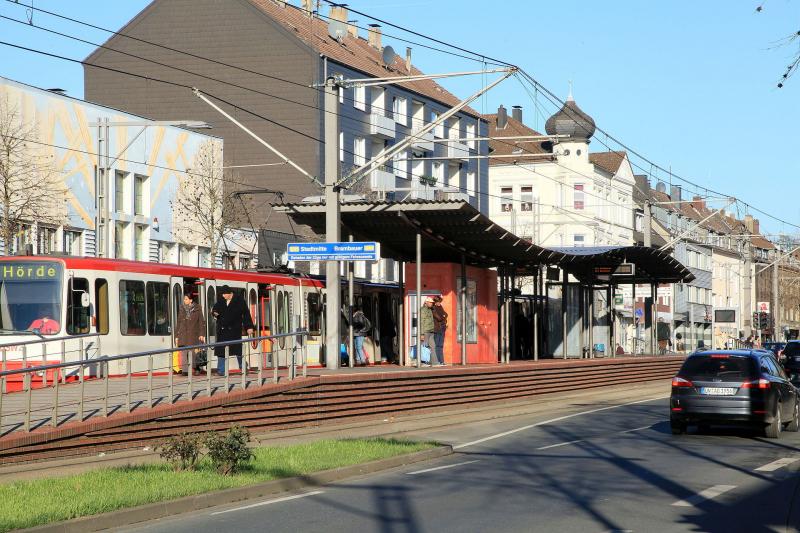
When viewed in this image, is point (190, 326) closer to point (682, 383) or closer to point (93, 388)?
point (93, 388)

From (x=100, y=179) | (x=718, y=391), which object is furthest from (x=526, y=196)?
(x=718, y=391)

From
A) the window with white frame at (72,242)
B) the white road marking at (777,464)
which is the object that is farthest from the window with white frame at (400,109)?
the white road marking at (777,464)

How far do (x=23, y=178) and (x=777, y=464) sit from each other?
1227 inches

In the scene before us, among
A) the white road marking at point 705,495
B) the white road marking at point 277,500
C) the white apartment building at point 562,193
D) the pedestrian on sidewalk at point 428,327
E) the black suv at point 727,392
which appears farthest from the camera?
the white apartment building at point 562,193

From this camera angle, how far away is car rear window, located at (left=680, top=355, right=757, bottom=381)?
22.2 meters

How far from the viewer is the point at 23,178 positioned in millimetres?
42781

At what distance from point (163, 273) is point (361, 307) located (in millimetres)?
10753

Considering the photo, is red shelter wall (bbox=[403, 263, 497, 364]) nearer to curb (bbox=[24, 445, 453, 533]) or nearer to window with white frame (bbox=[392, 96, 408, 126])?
curb (bbox=[24, 445, 453, 533])

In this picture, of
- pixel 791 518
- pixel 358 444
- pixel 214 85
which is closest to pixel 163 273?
pixel 358 444

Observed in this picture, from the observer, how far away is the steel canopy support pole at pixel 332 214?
25.9 metres

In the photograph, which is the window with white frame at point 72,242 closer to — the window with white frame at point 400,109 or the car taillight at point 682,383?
the window with white frame at point 400,109

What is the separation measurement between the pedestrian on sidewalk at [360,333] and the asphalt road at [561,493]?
1083 centimetres

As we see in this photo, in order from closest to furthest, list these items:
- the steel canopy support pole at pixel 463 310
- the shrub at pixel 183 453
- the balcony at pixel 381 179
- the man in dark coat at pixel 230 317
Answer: the shrub at pixel 183 453, the man in dark coat at pixel 230 317, the steel canopy support pole at pixel 463 310, the balcony at pixel 381 179

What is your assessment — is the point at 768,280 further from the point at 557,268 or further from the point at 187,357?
the point at 187,357
